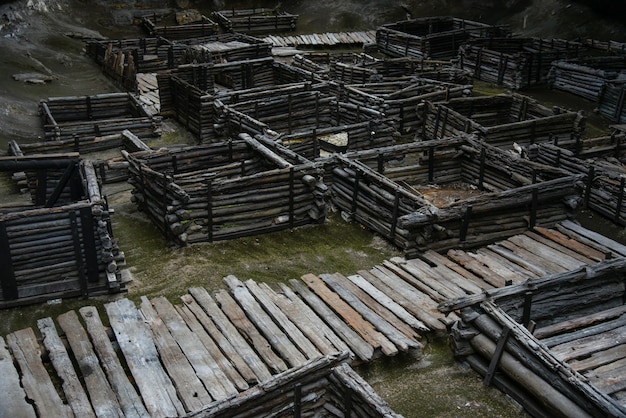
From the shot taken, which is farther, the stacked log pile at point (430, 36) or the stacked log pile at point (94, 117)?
the stacked log pile at point (430, 36)

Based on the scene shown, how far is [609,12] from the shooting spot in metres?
37.4

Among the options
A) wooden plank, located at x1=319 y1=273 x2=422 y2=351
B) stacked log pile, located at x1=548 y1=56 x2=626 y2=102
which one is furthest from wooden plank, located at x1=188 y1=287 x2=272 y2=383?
stacked log pile, located at x1=548 y1=56 x2=626 y2=102

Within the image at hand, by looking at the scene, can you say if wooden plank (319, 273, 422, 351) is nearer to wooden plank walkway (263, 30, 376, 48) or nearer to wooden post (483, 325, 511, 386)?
wooden post (483, 325, 511, 386)

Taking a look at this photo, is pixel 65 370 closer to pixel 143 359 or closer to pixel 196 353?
pixel 143 359

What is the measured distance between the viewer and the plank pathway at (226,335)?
958cm

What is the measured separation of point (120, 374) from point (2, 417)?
167 centimetres

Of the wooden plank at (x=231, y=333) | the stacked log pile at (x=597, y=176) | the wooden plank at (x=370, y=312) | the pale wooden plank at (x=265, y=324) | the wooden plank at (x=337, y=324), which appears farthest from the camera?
the stacked log pile at (x=597, y=176)

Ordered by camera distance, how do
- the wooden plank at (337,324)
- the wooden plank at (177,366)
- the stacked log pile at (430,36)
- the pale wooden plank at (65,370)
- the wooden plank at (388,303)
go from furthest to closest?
the stacked log pile at (430,36) < the wooden plank at (388,303) < the wooden plank at (337,324) < the wooden plank at (177,366) < the pale wooden plank at (65,370)

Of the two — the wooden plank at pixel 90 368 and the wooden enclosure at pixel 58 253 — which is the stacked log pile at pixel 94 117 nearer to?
the wooden enclosure at pixel 58 253

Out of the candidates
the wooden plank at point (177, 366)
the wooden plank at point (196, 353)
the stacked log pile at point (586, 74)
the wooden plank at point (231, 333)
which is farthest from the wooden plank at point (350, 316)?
the stacked log pile at point (586, 74)

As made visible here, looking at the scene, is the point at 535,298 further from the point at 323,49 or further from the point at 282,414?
the point at 323,49

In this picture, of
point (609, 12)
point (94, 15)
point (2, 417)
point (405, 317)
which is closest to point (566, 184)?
point (405, 317)

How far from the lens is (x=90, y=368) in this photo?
10.1 metres

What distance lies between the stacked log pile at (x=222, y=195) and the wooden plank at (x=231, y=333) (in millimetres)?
2636
